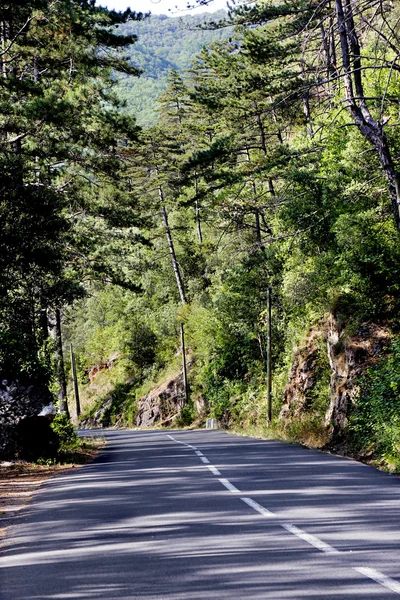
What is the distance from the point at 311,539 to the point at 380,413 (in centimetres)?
1043

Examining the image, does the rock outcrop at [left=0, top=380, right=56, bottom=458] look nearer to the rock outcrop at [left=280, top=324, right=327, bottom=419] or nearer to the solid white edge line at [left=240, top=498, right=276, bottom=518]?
the solid white edge line at [left=240, top=498, right=276, bottom=518]

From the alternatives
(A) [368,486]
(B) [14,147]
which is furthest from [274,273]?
(A) [368,486]

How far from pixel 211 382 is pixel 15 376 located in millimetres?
28518

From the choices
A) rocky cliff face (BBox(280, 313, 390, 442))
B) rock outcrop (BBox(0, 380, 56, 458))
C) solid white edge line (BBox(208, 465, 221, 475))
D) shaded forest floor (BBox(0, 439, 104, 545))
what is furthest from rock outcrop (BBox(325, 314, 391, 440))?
rock outcrop (BBox(0, 380, 56, 458))

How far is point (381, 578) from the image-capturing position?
4.93 metres

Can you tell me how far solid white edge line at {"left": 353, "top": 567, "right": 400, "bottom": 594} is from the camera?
4653mm

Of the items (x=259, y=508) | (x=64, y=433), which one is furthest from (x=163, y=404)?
(x=259, y=508)

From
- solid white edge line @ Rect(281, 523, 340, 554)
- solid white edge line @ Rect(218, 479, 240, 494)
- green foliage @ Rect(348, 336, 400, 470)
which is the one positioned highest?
green foliage @ Rect(348, 336, 400, 470)

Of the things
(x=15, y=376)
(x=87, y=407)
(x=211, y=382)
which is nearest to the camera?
(x=15, y=376)

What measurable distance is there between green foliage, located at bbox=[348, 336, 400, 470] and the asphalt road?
2.62 metres

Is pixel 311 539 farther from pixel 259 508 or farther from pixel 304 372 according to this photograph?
pixel 304 372

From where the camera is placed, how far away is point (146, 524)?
775 cm

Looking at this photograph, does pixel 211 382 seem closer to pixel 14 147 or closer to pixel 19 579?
pixel 14 147

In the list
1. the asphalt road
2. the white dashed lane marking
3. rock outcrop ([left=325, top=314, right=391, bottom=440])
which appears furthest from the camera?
rock outcrop ([left=325, top=314, right=391, bottom=440])
